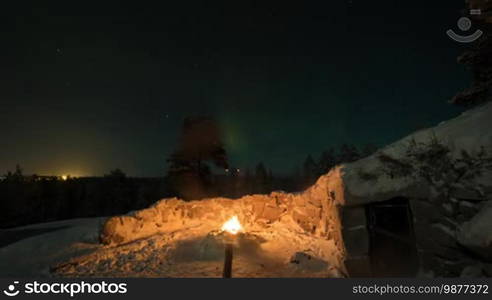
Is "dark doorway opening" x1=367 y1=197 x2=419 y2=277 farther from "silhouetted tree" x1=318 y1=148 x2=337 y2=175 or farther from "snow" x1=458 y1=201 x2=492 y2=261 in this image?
"silhouetted tree" x1=318 y1=148 x2=337 y2=175

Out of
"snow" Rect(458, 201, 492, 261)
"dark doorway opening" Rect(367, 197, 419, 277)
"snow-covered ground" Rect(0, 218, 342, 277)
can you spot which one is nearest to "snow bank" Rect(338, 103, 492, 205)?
"snow" Rect(458, 201, 492, 261)

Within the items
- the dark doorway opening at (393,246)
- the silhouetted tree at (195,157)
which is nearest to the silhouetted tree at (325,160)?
the silhouetted tree at (195,157)

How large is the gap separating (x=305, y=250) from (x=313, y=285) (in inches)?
222

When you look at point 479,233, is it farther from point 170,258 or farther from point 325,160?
point 325,160

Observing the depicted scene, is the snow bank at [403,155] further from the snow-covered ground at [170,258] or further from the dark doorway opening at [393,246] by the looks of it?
the snow-covered ground at [170,258]

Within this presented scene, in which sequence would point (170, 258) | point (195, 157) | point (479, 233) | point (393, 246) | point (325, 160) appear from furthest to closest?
point (325, 160) → point (195, 157) → point (170, 258) → point (393, 246) → point (479, 233)

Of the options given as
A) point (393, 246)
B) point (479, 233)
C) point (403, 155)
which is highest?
point (403, 155)

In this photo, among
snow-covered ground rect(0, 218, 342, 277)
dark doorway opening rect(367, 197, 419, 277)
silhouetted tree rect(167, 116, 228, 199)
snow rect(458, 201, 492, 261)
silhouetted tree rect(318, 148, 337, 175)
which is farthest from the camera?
silhouetted tree rect(318, 148, 337, 175)

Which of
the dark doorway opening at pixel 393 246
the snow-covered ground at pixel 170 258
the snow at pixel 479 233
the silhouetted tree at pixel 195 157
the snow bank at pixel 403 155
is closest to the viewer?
the snow at pixel 479 233

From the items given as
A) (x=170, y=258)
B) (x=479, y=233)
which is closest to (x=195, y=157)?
(x=170, y=258)

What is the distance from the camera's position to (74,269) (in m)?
7.86

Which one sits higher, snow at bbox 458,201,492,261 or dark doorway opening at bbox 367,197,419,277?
snow at bbox 458,201,492,261

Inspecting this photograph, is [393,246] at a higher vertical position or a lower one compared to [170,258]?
higher

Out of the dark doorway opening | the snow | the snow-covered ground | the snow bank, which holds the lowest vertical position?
the snow-covered ground
